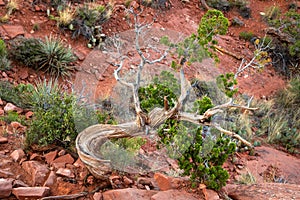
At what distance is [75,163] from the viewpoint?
333 cm

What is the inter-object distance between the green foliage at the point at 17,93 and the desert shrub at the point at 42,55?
2.14ft

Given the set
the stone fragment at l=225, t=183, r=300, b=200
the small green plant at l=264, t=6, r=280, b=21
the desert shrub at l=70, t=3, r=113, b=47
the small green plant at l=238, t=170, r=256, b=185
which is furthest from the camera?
the small green plant at l=264, t=6, r=280, b=21

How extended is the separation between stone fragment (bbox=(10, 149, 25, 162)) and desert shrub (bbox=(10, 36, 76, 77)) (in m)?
2.59

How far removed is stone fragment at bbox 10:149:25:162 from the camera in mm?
3328

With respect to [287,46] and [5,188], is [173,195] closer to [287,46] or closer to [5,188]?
[5,188]

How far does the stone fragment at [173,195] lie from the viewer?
285 cm

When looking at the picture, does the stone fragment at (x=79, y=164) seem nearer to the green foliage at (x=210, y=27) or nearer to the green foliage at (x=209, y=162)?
the green foliage at (x=209, y=162)

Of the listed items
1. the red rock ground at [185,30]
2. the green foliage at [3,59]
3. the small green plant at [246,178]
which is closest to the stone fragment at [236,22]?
the red rock ground at [185,30]

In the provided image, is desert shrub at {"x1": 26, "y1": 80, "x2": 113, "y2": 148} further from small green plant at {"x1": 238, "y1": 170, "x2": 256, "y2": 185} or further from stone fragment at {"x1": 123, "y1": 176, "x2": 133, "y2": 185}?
small green plant at {"x1": 238, "y1": 170, "x2": 256, "y2": 185}

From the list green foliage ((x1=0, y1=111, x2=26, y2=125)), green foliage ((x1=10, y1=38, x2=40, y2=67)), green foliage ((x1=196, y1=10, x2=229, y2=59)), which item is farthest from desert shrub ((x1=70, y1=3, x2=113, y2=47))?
green foliage ((x1=196, y1=10, x2=229, y2=59))

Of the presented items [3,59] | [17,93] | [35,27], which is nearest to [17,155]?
[17,93]

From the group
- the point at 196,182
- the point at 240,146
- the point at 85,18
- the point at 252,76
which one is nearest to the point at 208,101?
the point at 196,182

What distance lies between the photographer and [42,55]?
5.91m

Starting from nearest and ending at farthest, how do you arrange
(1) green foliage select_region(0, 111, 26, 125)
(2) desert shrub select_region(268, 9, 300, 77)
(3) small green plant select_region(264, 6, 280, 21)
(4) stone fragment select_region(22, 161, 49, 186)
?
1. (4) stone fragment select_region(22, 161, 49, 186)
2. (1) green foliage select_region(0, 111, 26, 125)
3. (2) desert shrub select_region(268, 9, 300, 77)
4. (3) small green plant select_region(264, 6, 280, 21)
